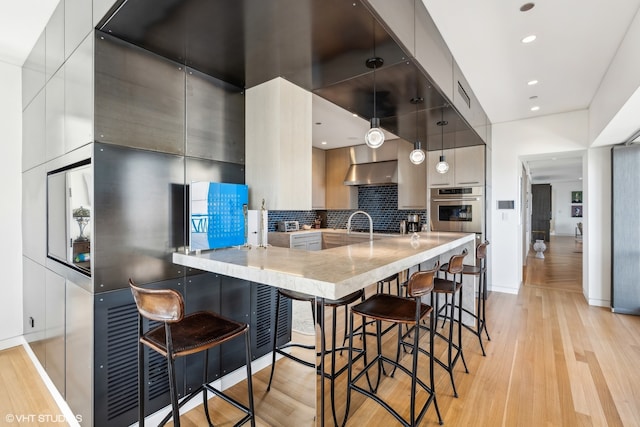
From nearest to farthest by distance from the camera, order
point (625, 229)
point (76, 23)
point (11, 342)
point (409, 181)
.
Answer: point (76, 23) → point (11, 342) → point (625, 229) → point (409, 181)

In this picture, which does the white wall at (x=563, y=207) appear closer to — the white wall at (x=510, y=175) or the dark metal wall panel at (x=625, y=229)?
the white wall at (x=510, y=175)

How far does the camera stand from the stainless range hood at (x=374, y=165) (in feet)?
18.5

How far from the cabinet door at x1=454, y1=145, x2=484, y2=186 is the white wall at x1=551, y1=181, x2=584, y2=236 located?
39.7ft

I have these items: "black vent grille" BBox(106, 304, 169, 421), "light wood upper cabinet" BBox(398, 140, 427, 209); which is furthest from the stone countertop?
"light wood upper cabinet" BBox(398, 140, 427, 209)

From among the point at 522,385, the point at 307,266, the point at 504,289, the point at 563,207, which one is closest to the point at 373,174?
the point at 504,289

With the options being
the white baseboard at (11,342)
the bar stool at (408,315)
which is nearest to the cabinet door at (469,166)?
the bar stool at (408,315)

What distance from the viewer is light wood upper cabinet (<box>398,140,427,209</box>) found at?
538 cm

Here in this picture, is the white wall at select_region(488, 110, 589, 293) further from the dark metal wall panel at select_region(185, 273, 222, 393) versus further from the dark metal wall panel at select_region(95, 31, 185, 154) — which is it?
the dark metal wall panel at select_region(95, 31, 185, 154)

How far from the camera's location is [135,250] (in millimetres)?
1834

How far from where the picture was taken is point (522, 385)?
2.34 metres

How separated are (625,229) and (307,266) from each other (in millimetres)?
4547

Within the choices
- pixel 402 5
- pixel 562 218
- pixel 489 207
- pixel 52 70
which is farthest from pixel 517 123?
pixel 562 218

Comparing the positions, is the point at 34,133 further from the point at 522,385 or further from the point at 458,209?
the point at 458,209

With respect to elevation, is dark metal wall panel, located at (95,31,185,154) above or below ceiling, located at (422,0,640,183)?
below
